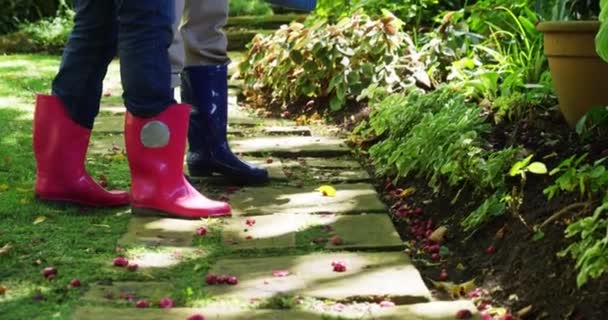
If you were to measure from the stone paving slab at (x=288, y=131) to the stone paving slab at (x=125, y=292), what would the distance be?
1973 millimetres

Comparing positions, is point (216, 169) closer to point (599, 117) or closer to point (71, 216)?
point (71, 216)

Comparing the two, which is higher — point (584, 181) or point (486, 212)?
point (584, 181)

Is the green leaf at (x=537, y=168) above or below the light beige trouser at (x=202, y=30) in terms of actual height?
below

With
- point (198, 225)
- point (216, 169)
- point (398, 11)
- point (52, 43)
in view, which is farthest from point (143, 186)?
point (52, 43)

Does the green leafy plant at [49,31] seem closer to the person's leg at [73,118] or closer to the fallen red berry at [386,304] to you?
the person's leg at [73,118]

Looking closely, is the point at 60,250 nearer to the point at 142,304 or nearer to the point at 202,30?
the point at 142,304

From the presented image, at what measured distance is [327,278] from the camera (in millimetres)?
1961

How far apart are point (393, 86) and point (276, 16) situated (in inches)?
136

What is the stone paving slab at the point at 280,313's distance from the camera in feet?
5.58

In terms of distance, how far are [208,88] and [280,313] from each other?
1272 millimetres

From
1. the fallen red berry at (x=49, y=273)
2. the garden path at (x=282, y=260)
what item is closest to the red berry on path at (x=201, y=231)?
the garden path at (x=282, y=260)

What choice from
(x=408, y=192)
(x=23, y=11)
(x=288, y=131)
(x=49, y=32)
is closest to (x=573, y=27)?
(x=408, y=192)

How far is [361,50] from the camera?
4191 mm

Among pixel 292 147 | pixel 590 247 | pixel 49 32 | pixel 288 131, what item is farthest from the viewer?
pixel 49 32
